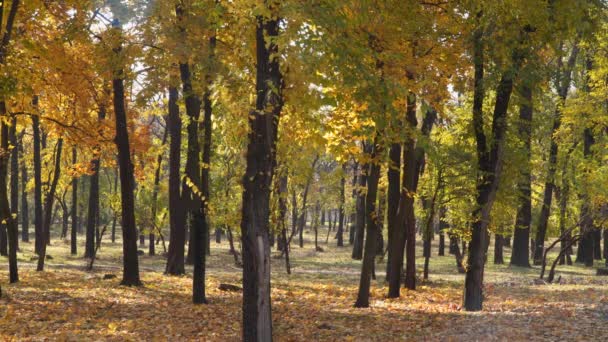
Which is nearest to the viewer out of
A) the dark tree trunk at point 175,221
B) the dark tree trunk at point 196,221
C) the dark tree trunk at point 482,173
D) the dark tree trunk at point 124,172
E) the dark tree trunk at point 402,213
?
the dark tree trunk at point 482,173

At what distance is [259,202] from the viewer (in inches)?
334

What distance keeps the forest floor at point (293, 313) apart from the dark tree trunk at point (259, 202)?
2228 millimetres

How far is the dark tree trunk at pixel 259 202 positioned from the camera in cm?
846

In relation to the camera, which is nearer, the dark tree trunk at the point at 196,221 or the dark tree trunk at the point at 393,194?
the dark tree trunk at the point at 196,221

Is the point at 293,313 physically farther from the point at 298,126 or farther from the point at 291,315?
the point at 298,126

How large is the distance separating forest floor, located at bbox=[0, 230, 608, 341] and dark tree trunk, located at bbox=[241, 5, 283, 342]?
223cm

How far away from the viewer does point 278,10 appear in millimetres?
7961

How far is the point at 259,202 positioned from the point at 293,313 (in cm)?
553

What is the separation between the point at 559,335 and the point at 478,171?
4322 millimetres

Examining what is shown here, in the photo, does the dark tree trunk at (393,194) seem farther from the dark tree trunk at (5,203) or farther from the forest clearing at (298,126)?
the dark tree trunk at (5,203)

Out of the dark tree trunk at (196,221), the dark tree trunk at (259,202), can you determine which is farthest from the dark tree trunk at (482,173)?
the dark tree trunk at (196,221)

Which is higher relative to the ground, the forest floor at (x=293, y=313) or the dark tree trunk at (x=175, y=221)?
the dark tree trunk at (x=175, y=221)

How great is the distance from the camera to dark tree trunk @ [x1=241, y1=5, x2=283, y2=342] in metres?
8.46

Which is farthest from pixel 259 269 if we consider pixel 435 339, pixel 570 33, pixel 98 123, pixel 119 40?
pixel 98 123
